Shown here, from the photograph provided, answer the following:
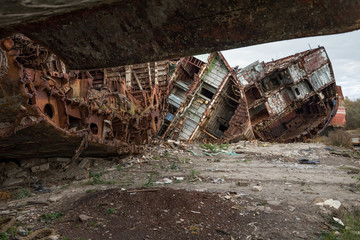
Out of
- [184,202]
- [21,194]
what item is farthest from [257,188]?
[21,194]

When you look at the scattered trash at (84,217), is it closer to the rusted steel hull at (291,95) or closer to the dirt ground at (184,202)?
the dirt ground at (184,202)

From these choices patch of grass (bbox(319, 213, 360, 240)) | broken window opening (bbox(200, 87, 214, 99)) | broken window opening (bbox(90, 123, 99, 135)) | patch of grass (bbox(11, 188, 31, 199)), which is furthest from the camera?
broken window opening (bbox(200, 87, 214, 99))

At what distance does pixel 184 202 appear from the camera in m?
4.07

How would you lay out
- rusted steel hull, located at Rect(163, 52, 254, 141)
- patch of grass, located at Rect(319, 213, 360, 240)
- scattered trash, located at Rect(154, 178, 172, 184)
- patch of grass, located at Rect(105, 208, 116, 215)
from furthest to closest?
rusted steel hull, located at Rect(163, 52, 254, 141) < scattered trash, located at Rect(154, 178, 172, 184) < patch of grass, located at Rect(105, 208, 116, 215) < patch of grass, located at Rect(319, 213, 360, 240)

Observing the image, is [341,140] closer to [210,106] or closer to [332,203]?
[210,106]

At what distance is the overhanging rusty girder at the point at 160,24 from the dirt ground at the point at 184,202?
2167 millimetres

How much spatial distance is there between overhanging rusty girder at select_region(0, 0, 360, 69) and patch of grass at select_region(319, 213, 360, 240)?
8.99 ft

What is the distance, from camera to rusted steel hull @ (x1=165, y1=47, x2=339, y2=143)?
13.6 metres

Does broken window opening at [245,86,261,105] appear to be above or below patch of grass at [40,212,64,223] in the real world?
above

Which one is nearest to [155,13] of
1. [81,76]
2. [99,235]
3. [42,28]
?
[42,28]

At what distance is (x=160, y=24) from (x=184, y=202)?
2930 millimetres

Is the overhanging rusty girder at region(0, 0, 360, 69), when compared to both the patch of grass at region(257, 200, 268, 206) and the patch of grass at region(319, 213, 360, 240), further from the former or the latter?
the patch of grass at region(257, 200, 268, 206)

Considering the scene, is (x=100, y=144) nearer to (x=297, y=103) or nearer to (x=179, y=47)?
(x=179, y=47)

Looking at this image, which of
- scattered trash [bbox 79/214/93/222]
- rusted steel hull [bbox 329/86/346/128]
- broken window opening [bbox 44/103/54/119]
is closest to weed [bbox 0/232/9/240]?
scattered trash [bbox 79/214/93/222]
